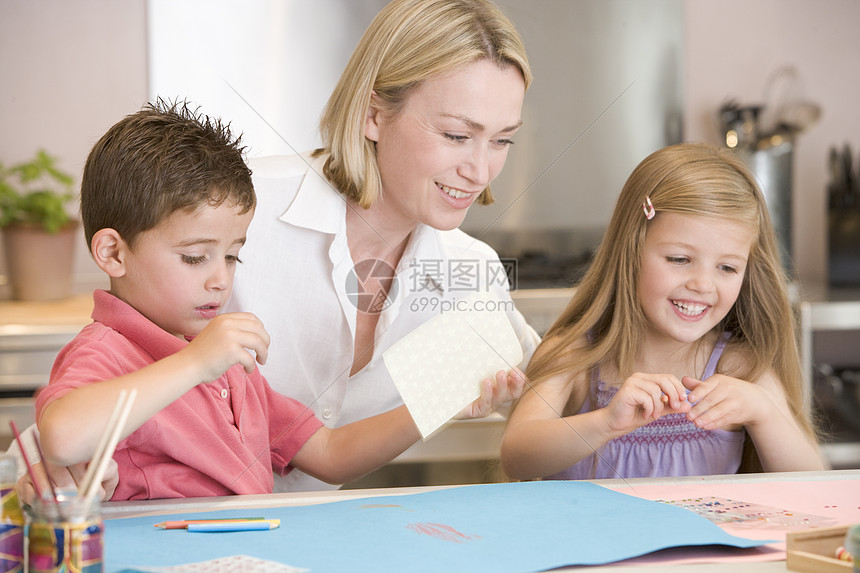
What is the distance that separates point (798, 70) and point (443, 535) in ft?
7.13

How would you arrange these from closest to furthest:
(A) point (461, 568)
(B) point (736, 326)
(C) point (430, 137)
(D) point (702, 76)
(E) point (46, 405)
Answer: (A) point (461, 568), (E) point (46, 405), (C) point (430, 137), (B) point (736, 326), (D) point (702, 76)

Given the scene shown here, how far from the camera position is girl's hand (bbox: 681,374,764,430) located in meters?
0.97

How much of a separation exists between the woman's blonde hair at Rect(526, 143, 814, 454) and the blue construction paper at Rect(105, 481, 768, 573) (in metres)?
0.37

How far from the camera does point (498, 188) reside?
1.15 metres

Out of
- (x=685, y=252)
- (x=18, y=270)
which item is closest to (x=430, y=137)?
(x=685, y=252)

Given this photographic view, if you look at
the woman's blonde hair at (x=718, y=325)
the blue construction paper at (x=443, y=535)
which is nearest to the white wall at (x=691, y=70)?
the woman's blonde hair at (x=718, y=325)

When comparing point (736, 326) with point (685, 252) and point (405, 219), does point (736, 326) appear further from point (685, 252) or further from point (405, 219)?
point (405, 219)

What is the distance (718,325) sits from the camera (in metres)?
1.21

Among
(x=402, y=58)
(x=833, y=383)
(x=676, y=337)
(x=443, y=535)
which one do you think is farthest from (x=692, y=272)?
(x=833, y=383)

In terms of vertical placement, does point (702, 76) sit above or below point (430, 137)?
above

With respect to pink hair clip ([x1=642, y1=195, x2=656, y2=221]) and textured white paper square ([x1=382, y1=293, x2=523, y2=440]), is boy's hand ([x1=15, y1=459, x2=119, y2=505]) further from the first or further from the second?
pink hair clip ([x1=642, y1=195, x2=656, y2=221])

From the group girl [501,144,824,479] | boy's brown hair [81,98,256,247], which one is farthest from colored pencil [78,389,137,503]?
girl [501,144,824,479]

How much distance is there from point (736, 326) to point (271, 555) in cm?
81

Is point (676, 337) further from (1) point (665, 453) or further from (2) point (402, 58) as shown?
(2) point (402, 58)
